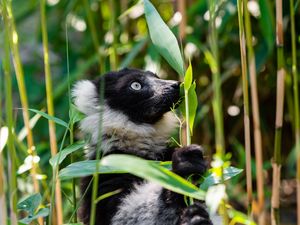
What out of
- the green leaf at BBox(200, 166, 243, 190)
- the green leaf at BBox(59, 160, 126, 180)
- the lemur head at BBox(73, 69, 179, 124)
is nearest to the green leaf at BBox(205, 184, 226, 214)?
the green leaf at BBox(200, 166, 243, 190)

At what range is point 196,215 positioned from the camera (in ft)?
9.48

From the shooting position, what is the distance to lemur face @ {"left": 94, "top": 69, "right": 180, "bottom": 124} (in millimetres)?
3725

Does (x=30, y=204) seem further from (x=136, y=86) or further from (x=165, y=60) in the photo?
(x=165, y=60)

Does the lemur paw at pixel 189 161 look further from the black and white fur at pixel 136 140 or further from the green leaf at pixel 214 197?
the green leaf at pixel 214 197

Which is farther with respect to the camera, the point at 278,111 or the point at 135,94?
the point at 135,94

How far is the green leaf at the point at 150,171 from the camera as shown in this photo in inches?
85.3

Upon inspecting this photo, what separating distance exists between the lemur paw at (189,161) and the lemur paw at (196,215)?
140mm

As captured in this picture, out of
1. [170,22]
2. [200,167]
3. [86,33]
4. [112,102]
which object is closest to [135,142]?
[112,102]

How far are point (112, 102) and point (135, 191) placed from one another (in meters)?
0.71

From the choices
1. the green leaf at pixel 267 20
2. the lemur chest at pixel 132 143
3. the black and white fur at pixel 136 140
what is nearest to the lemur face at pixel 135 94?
the black and white fur at pixel 136 140

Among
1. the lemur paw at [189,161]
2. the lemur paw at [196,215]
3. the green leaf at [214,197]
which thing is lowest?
the lemur paw at [196,215]

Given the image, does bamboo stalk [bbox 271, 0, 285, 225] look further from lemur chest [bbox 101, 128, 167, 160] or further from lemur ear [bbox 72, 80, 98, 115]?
lemur ear [bbox 72, 80, 98, 115]

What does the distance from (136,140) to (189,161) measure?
82 centimetres

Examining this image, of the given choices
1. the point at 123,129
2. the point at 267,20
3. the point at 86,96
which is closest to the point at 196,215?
the point at 123,129
